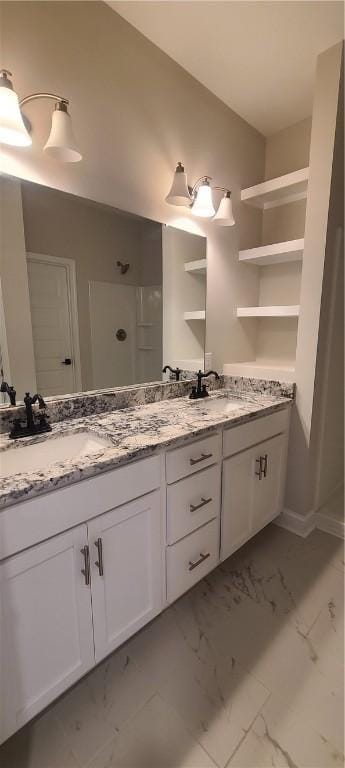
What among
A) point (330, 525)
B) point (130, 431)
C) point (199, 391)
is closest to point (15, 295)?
point (130, 431)

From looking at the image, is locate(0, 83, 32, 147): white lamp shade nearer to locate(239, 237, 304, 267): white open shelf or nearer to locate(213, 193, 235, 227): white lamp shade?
locate(213, 193, 235, 227): white lamp shade

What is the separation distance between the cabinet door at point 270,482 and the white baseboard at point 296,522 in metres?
0.13

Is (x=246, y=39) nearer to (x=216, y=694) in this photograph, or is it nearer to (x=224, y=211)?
(x=224, y=211)

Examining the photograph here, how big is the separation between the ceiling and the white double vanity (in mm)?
1803

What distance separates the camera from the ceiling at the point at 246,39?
4.58 ft

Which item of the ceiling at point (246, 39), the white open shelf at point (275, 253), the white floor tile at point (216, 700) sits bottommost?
the white floor tile at point (216, 700)

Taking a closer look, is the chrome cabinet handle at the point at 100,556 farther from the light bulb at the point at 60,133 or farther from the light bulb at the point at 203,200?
the light bulb at the point at 203,200

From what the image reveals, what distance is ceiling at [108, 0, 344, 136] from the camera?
1.40 meters

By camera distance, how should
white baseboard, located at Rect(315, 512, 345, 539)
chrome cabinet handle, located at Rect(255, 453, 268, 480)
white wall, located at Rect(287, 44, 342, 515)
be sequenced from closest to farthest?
white wall, located at Rect(287, 44, 342, 515) → chrome cabinet handle, located at Rect(255, 453, 268, 480) → white baseboard, located at Rect(315, 512, 345, 539)

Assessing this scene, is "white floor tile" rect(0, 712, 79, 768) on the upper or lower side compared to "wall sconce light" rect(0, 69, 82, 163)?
lower

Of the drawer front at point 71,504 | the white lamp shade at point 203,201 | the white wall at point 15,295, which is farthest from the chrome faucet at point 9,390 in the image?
the white lamp shade at point 203,201

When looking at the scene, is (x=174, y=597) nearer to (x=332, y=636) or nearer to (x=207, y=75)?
(x=332, y=636)

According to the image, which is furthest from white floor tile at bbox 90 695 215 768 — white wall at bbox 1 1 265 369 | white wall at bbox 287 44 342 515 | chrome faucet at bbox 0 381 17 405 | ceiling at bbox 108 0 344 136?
ceiling at bbox 108 0 344 136

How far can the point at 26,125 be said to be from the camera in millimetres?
1177
